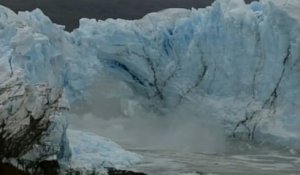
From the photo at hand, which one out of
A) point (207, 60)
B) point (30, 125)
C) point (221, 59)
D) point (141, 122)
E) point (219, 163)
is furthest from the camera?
point (141, 122)

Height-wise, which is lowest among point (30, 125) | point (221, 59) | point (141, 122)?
point (30, 125)

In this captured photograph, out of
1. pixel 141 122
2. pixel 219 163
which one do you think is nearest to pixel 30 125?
pixel 219 163

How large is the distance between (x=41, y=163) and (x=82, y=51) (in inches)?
395

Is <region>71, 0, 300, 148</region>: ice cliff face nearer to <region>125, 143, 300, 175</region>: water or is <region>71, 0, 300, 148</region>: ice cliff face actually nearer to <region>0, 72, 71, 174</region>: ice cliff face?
<region>125, 143, 300, 175</region>: water

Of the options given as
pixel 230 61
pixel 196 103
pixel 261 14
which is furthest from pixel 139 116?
pixel 261 14

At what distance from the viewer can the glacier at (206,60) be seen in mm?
19625

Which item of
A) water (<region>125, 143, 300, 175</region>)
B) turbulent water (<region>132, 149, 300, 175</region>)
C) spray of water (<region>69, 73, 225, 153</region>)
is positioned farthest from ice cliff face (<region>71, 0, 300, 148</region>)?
turbulent water (<region>132, 149, 300, 175</region>)

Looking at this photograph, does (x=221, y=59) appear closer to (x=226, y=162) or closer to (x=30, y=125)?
(x=226, y=162)

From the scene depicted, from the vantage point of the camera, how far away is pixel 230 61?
67.2ft

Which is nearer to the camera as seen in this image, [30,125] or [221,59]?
[30,125]

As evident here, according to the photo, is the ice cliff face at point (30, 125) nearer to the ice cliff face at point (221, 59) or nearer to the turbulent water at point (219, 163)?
the turbulent water at point (219, 163)

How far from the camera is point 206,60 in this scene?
20.8 meters

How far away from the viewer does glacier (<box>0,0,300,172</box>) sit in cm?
1962

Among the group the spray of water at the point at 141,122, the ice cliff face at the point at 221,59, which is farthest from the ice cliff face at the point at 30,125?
the ice cliff face at the point at 221,59
